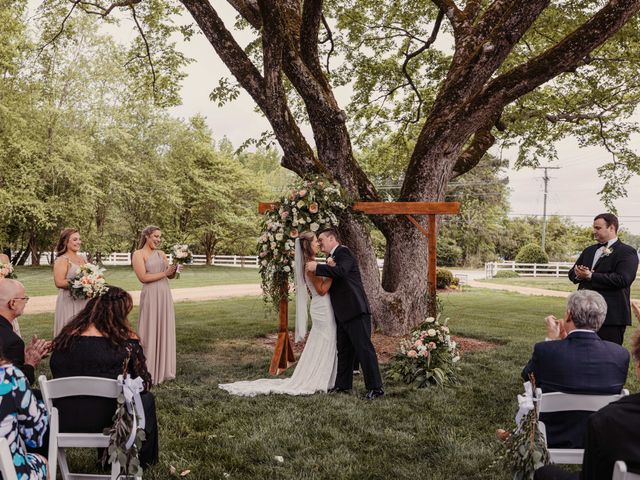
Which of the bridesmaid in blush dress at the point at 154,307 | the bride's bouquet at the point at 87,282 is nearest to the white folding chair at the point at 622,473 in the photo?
the bride's bouquet at the point at 87,282

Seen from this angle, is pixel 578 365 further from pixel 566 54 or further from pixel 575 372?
pixel 566 54

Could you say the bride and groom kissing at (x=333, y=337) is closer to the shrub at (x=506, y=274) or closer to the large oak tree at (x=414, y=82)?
the large oak tree at (x=414, y=82)

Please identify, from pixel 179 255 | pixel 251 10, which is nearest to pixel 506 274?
pixel 251 10

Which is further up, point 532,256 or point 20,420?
point 532,256

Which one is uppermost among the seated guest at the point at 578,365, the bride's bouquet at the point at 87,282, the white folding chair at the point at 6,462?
the bride's bouquet at the point at 87,282

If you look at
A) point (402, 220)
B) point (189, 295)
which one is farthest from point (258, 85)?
point (189, 295)

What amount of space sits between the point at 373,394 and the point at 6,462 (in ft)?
15.4

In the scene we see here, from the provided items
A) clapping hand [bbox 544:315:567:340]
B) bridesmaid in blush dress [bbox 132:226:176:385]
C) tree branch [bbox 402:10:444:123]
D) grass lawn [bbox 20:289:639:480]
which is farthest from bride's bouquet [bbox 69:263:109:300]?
tree branch [bbox 402:10:444:123]

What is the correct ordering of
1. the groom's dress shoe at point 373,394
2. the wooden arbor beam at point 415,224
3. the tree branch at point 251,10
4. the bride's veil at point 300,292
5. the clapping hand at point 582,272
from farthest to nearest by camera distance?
the tree branch at point 251,10, the wooden arbor beam at point 415,224, the bride's veil at point 300,292, the groom's dress shoe at point 373,394, the clapping hand at point 582,272

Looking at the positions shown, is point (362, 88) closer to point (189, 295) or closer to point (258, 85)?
point (258, 85)

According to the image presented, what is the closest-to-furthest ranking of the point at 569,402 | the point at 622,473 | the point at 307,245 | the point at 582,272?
the point at 622,473
the point at 569,402
the point at 582,272
the point at 307,245

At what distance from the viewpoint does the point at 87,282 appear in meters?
6.54

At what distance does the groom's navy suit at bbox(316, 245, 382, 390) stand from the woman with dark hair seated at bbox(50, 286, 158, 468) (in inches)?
122

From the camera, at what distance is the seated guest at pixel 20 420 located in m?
2.90
